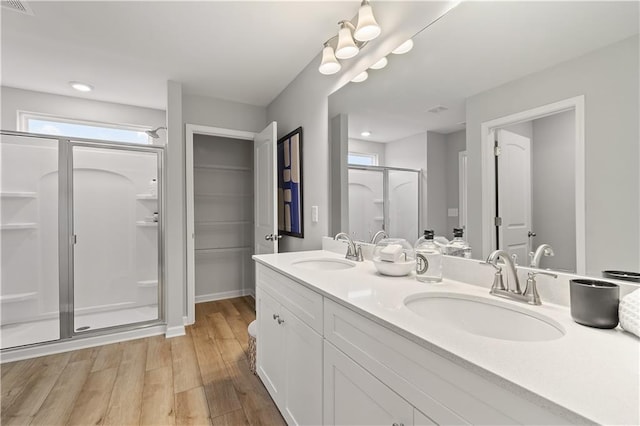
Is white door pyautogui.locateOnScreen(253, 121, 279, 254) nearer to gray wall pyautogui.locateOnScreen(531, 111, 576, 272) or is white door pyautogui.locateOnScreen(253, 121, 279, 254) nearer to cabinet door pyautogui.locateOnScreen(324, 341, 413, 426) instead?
cabinet door pyautogui.locateOnScreen(324, 341, 413, 426)

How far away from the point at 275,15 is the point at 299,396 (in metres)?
2.20

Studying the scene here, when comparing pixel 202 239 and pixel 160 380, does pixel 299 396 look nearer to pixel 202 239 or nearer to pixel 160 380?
pixel 160 380

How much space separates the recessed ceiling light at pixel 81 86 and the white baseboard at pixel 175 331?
2.57 meters

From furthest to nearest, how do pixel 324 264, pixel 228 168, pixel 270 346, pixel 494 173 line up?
pixel 228 168
pixel 324 264
pixel 270 346
pixel 494 173

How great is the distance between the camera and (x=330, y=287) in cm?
117

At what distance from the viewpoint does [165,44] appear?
218cm

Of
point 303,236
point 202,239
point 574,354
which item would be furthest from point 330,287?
point 202,239

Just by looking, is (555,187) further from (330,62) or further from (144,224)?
(144,224)

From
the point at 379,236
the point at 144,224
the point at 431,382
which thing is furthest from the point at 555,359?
the point at 144,224

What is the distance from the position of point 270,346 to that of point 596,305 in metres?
1.49

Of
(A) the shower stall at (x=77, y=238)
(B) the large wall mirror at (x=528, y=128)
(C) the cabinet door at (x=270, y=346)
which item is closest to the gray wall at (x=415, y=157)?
(B) the large wall mirror at (x=528, y=128)

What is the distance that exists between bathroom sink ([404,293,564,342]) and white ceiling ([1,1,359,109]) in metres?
1.75

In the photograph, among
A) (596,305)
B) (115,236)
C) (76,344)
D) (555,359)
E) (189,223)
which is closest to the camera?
(555,359)

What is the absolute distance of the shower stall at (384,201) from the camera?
1618 mm
